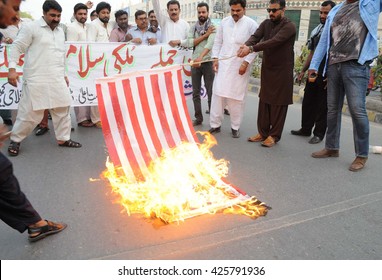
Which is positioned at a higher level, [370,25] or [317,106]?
[370,25]

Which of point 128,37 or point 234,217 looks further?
point 128,37

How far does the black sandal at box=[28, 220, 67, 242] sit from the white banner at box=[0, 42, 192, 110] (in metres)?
3.19

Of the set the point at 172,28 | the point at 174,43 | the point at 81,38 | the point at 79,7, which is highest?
the point at 79,7

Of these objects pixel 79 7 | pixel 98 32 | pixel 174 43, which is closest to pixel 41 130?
pixel 98 32

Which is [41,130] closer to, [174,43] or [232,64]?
[174,43]

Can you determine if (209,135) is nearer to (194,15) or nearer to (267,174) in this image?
(267,174)

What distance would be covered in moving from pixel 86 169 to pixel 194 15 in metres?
42.0

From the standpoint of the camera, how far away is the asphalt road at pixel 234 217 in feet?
7.85

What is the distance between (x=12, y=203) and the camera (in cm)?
218

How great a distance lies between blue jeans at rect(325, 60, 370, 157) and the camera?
379cm

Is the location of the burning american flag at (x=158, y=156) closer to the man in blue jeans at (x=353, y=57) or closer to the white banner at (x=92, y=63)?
the man in blue jeans at (x=353, y=57)

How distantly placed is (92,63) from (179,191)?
3.34 metres

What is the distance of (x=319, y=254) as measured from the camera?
2.38m

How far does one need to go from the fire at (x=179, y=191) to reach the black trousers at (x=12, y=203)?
0.82 meters
